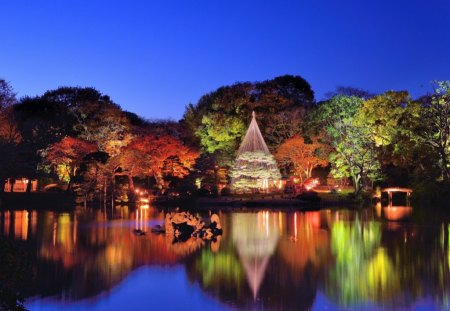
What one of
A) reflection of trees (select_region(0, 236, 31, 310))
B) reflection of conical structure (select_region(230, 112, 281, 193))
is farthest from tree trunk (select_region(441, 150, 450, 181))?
reflection of trees (select_region(0, 236, 31, 310))

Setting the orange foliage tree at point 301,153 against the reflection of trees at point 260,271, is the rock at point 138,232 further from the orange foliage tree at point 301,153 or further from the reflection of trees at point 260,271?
the orange foliage tree at point 301,153

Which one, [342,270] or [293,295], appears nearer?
[293,295]

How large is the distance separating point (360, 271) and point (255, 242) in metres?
5.49

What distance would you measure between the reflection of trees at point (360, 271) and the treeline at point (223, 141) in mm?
16687

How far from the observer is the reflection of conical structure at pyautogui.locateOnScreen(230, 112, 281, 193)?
38.5 m

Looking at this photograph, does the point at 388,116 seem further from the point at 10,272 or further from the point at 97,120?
the point at 10,272

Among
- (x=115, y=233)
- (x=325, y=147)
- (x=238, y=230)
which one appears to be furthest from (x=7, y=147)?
(x=325, y=147)

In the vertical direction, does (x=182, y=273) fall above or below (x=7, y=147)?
below

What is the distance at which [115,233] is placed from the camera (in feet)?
66.5

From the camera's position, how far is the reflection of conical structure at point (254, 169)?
38.5 meters

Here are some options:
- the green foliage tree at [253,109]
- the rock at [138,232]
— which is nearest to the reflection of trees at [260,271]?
the rock at [138,232]

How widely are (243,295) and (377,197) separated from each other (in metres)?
32.4

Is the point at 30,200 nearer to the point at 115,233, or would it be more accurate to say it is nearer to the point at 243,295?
the point at 115,233

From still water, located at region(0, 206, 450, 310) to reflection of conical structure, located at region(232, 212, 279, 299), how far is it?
0.04 meters
